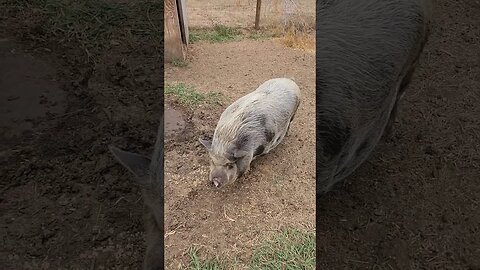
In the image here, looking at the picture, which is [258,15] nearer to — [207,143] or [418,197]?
[207,143]

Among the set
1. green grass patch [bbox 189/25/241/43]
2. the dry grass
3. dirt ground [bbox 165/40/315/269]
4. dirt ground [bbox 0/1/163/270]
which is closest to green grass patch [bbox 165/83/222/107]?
dirt ground [bbox 165/40/315/269]

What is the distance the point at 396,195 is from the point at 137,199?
6.16 feet

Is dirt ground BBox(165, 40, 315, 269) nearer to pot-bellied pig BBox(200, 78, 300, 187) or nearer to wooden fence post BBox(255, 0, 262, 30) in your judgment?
pot-bellied pig BBox(200, 78, 300, 187)

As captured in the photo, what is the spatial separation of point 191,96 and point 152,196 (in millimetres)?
2604

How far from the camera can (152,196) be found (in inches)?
108

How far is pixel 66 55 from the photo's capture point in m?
5.34

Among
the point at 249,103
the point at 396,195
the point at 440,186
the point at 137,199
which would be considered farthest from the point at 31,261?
the point at 440,186

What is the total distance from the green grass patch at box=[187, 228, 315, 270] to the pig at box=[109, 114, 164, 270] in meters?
0.80

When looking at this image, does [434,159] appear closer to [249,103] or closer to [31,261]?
[249,103]

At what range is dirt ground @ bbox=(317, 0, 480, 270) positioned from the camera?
3.50m

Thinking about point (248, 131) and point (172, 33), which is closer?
point (248, 131)

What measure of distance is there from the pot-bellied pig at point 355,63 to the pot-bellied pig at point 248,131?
0.80 m

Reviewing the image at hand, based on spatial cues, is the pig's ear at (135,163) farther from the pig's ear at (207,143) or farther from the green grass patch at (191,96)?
the green grass patch at (191,96)

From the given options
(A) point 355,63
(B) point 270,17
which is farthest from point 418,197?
(B) point 270,17
